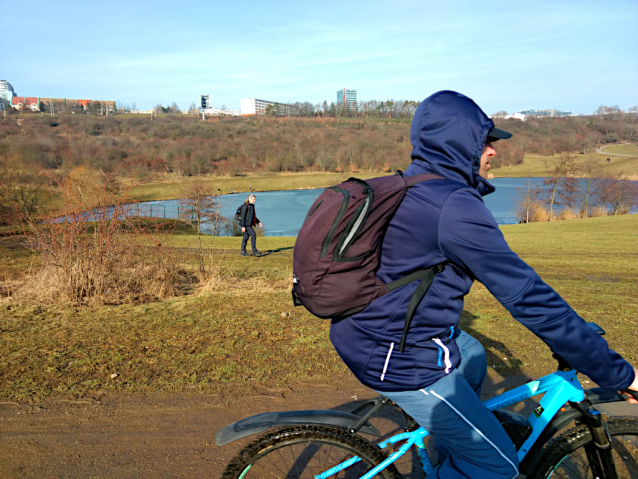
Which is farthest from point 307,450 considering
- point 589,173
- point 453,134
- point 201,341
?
point 589,173

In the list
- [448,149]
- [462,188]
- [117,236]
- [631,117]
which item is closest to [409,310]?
[462,188]

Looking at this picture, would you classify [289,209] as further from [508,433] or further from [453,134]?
[453,134]

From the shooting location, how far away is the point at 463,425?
1878 mm

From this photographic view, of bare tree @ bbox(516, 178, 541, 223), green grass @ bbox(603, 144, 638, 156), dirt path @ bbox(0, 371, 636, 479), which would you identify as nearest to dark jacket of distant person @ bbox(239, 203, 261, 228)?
dirt path @ bbox(0, 371, 636, 479)

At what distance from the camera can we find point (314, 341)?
214 inches

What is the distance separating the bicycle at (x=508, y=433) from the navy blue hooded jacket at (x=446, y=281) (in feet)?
0.89

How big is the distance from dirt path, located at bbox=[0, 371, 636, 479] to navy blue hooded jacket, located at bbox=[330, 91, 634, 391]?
5.18 ft

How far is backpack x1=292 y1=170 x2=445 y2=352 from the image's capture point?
5.56 feet

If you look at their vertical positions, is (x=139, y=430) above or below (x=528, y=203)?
above

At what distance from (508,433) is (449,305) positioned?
806mm

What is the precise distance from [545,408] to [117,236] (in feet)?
22.2

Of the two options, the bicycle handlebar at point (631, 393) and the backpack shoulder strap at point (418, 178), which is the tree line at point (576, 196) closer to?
the bicycle handlebar at point (631, 393)

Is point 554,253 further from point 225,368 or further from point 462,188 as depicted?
point 462,188

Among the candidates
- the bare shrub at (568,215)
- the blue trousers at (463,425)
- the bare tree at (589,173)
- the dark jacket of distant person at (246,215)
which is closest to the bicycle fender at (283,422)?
the blue trousers at (463,425)
